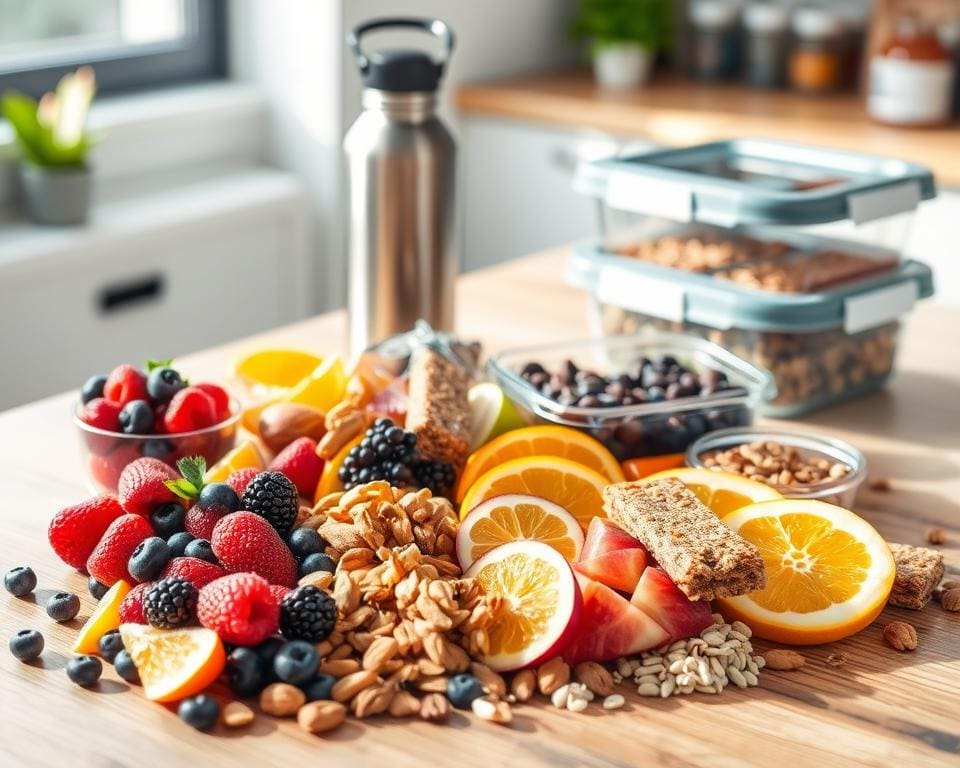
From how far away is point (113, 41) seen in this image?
2988mm

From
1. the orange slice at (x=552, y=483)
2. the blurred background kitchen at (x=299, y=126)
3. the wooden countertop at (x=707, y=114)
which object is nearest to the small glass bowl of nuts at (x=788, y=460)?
the orange slice at (x=552, y=483)

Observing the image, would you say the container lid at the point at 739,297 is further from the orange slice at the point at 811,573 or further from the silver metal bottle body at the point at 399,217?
the orange slice at the point at 811,573

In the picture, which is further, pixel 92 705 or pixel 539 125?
pixel 539 125

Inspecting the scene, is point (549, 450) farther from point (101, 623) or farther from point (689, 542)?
point (101, 623)

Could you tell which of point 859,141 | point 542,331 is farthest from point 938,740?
point 859,141

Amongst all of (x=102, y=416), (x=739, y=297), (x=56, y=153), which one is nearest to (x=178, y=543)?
(x=102, y=416)

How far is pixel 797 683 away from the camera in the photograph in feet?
3.24

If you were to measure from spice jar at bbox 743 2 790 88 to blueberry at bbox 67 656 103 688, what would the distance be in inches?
112

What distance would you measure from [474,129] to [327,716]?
8.46 feet

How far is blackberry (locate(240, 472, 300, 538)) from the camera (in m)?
1.08

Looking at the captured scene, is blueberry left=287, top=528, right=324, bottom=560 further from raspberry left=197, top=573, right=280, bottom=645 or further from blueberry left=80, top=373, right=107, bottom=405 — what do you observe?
blueberry left=80, top=373, right=107, bottom=405

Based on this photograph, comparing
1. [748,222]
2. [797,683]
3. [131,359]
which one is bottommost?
[131,359]

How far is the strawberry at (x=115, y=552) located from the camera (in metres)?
1.06

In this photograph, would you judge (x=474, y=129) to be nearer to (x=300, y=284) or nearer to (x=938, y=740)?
(x=300, y=284)
